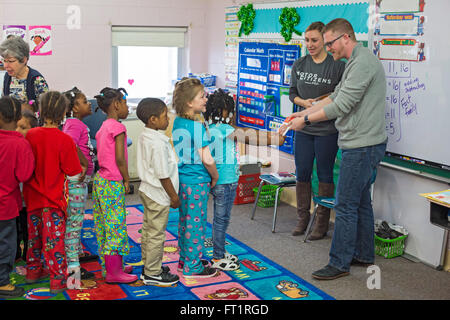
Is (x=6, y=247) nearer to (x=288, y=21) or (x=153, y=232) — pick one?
(x=153, y=232)

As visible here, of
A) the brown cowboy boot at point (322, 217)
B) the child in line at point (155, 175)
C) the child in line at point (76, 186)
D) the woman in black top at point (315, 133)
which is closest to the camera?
the child in line at point (155, 175)

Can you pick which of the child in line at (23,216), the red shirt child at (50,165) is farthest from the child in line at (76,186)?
the child in line at (23,216)

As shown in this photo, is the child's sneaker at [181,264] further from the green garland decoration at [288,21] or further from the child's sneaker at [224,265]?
the green garland decoration at [288,21]

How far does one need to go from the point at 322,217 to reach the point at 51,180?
2.22 m

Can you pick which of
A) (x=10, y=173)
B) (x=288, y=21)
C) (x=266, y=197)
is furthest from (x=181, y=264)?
(x=288, y=21)

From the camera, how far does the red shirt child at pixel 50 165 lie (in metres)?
3.12

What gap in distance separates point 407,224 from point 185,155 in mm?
1801

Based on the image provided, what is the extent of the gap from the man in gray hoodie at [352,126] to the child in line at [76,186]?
1.35 meters

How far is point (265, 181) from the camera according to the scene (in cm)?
474

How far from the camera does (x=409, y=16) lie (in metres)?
3.83

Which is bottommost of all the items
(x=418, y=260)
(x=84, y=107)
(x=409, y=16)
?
(x=418, y=260)

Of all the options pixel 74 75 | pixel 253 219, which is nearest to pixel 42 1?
pixel 74 75

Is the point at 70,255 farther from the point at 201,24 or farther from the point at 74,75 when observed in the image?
the point at 201,24

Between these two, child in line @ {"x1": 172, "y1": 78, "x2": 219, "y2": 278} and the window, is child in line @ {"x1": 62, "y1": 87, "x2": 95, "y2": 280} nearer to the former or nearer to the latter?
child in line @ {"x1": 172, "y1": 78, "x2": 219, "y2": 278}
